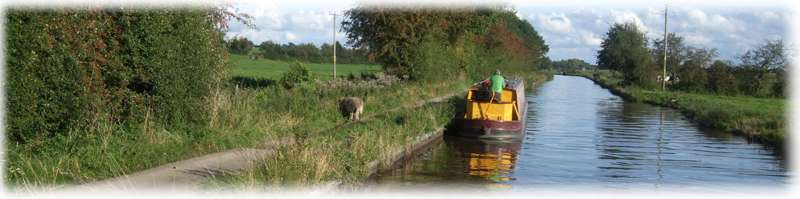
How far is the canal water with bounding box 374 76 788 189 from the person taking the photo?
15156 millimetres

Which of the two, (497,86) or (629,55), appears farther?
(629,55)

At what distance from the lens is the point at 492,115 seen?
2342 cm

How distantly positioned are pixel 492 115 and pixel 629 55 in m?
44.0

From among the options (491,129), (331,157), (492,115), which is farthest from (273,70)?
(331,157)

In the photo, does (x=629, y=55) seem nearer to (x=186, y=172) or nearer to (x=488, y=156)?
(x=488, y=156)

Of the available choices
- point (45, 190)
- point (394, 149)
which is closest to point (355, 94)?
point (394, 149)

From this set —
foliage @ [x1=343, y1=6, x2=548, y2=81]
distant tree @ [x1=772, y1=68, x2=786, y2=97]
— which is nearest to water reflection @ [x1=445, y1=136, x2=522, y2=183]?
foliage @ [x1=343, y1=6, x2=548, y2=81]

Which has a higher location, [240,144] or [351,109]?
[351,109]

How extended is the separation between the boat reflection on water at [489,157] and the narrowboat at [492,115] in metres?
0.20

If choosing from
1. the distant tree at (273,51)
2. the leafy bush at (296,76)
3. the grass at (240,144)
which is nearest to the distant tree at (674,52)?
the leafy bush at (296,76)

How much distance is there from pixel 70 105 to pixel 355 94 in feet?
53.1

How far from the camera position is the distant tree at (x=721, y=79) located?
5041cm

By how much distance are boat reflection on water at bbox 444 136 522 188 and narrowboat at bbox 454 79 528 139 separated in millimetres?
203

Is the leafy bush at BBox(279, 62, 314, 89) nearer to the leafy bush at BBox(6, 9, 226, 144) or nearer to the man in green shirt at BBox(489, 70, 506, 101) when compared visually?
the man in green shirt at BBox(489, 70, 506, 101)
